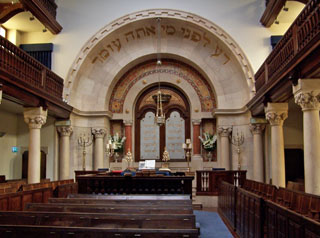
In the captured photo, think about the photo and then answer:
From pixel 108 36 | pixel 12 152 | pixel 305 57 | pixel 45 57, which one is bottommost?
pixel 12 152

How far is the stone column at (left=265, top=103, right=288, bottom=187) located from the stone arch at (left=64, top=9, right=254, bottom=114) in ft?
10.0

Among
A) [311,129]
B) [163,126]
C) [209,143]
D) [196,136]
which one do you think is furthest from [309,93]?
[163,126]

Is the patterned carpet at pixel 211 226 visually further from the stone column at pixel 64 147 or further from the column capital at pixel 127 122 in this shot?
the column capital at pixel 127 122

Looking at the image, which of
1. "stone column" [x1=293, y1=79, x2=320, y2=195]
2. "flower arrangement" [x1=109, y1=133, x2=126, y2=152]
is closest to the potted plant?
"flower arrangement" [x1=109, y1=133, x2=126, y2=152]

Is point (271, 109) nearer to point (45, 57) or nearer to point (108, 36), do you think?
point (108, 36)

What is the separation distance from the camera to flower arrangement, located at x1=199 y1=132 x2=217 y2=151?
1591cm

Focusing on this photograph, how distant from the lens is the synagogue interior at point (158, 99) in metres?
9.34

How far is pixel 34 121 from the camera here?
37.8 ft

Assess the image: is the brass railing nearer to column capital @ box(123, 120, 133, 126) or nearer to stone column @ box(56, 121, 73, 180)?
stone column @ box(56, 121, 73, 180)

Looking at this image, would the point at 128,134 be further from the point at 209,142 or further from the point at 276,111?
the point at 276,111

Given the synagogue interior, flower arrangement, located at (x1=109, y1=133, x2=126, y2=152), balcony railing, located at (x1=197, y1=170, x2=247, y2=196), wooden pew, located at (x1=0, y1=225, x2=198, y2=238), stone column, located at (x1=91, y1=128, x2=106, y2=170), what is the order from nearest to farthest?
wooden pew, located at (x1=0, y1=225, x2=198, y2=238) → the synagogue interior → balcony railing, located at (x1=197, y1=170, x2=247, y2=196) → stone column, located at (x1=91, y1=128, x2=106, y2=170) → flower arrangement, located at (x1=109, y1=133, x2=126, y2=152)

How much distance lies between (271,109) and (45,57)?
32.6 ft

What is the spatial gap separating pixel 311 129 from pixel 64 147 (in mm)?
10043

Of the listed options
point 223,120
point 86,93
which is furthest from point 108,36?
point 223,120
